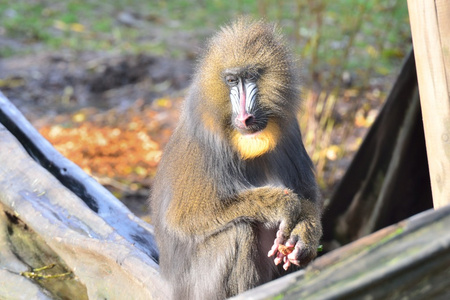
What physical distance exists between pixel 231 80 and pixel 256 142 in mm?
306

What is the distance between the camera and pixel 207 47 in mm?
3307

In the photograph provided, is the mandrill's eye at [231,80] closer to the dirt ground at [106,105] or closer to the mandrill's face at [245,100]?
the mandrill's face at [245,100]

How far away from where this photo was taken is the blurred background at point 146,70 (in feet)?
21.5

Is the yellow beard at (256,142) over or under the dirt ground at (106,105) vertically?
over

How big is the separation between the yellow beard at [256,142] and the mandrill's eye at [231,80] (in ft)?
0.73

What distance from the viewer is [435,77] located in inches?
101

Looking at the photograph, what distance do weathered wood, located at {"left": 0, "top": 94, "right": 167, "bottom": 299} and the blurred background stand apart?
2.21m

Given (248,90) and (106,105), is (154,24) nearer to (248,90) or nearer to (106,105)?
(106,105)

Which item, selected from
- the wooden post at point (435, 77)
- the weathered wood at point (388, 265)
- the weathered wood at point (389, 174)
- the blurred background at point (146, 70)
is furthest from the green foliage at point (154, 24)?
the weathered wood at point (388, 265)

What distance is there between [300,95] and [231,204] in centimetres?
62

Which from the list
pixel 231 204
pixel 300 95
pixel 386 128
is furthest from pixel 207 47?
pixel 386 128

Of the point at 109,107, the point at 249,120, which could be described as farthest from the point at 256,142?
the point at 109,107

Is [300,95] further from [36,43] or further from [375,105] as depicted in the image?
[36,43]

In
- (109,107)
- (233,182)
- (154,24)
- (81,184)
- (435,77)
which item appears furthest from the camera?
(154,24)
